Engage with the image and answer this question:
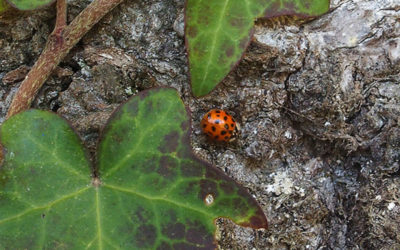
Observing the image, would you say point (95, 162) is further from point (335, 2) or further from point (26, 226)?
point (335, 2)

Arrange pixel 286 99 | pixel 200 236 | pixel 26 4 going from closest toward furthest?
pixel 200 236 < pixel 26 4 < pixel 286 99

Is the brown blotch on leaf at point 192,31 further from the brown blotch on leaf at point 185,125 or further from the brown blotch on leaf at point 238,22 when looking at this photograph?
the brown blotch on leaf at point 185,125

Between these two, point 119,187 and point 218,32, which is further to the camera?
point 218,32

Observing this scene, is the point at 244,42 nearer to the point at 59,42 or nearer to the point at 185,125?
the point at 185,125

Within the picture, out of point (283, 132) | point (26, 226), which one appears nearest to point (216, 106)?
point (283, 132)

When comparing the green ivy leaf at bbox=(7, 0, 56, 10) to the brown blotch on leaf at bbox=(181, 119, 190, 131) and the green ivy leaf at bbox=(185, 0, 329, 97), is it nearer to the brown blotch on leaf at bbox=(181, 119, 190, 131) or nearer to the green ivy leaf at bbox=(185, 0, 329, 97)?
the green ivy leaf at bbox=(185, 0, 329, 97)

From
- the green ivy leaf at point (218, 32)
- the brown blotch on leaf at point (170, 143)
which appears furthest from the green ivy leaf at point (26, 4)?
the brown blotch on leaf at point (170, 143)

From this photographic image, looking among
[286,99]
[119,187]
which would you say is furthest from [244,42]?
[119,187]
